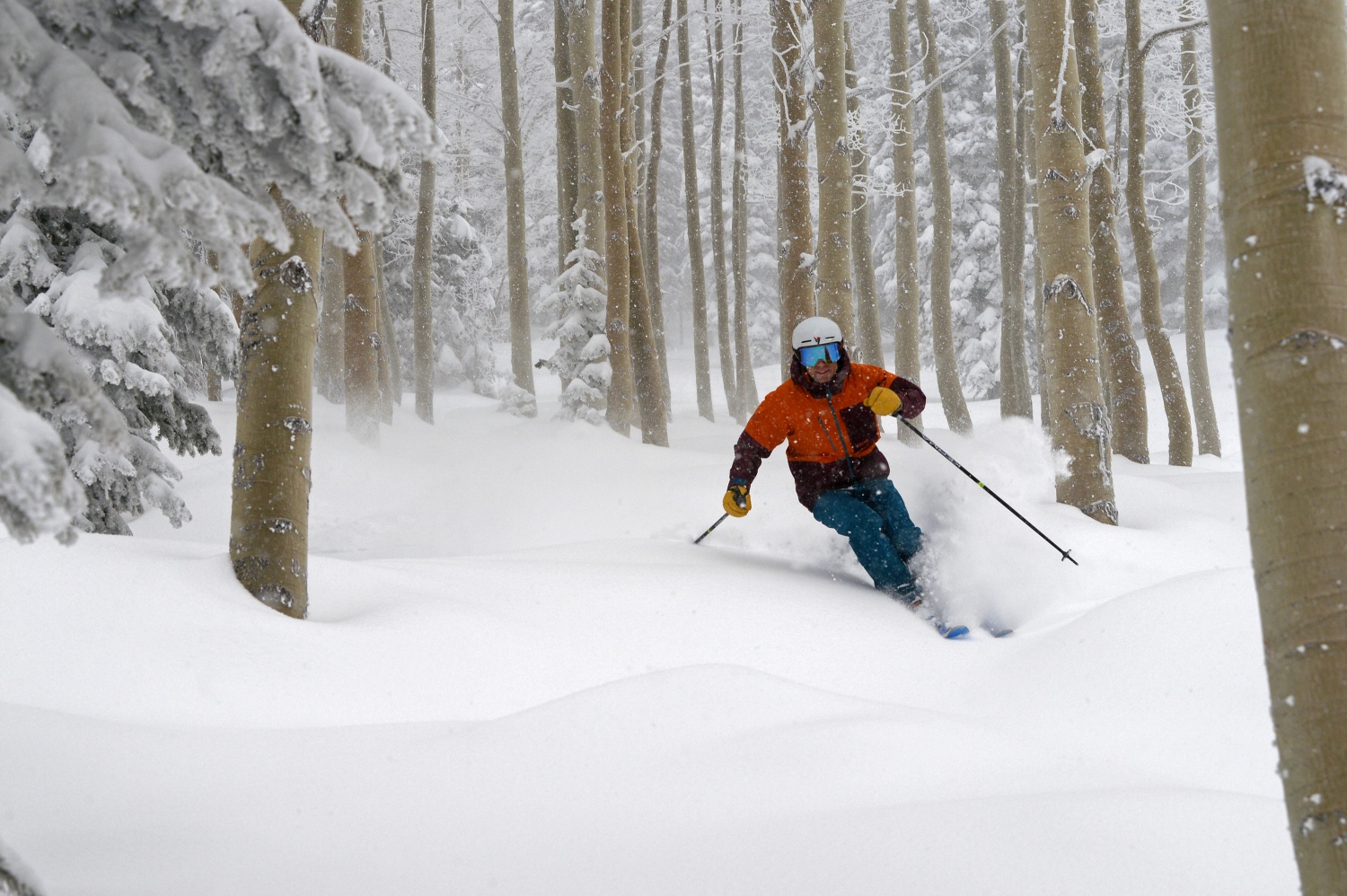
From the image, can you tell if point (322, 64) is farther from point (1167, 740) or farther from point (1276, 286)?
point (1167, 740)

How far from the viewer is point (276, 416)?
464 centimetres

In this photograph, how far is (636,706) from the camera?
3.38 m

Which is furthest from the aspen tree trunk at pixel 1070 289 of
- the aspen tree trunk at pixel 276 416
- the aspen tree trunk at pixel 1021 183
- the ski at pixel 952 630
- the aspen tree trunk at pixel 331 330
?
the aspen tree trunk at pixel 331 330

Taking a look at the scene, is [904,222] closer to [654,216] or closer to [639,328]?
[639,328]

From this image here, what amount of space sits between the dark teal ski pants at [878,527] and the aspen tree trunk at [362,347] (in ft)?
27.2

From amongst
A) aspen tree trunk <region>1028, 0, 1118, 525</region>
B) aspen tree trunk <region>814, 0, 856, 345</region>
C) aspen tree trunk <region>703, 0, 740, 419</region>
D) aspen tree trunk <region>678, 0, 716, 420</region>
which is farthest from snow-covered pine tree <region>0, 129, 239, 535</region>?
aspen tree trunk <region>678, 0, 716, 420</region>

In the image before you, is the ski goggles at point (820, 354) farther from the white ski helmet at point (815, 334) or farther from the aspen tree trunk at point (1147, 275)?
the aspen tree trunk at point (1147, 275)

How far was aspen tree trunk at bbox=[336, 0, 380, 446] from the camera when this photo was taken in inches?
520

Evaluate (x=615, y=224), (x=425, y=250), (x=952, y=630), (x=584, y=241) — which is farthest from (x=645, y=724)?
(x=425, y=250)

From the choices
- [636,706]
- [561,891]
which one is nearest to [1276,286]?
[561,891]

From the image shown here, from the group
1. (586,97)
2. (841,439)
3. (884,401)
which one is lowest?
(841,439)

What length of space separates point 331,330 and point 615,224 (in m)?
7.06

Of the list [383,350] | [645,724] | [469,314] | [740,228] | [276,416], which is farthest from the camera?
[469,314]

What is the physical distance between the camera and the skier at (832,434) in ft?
20.7
